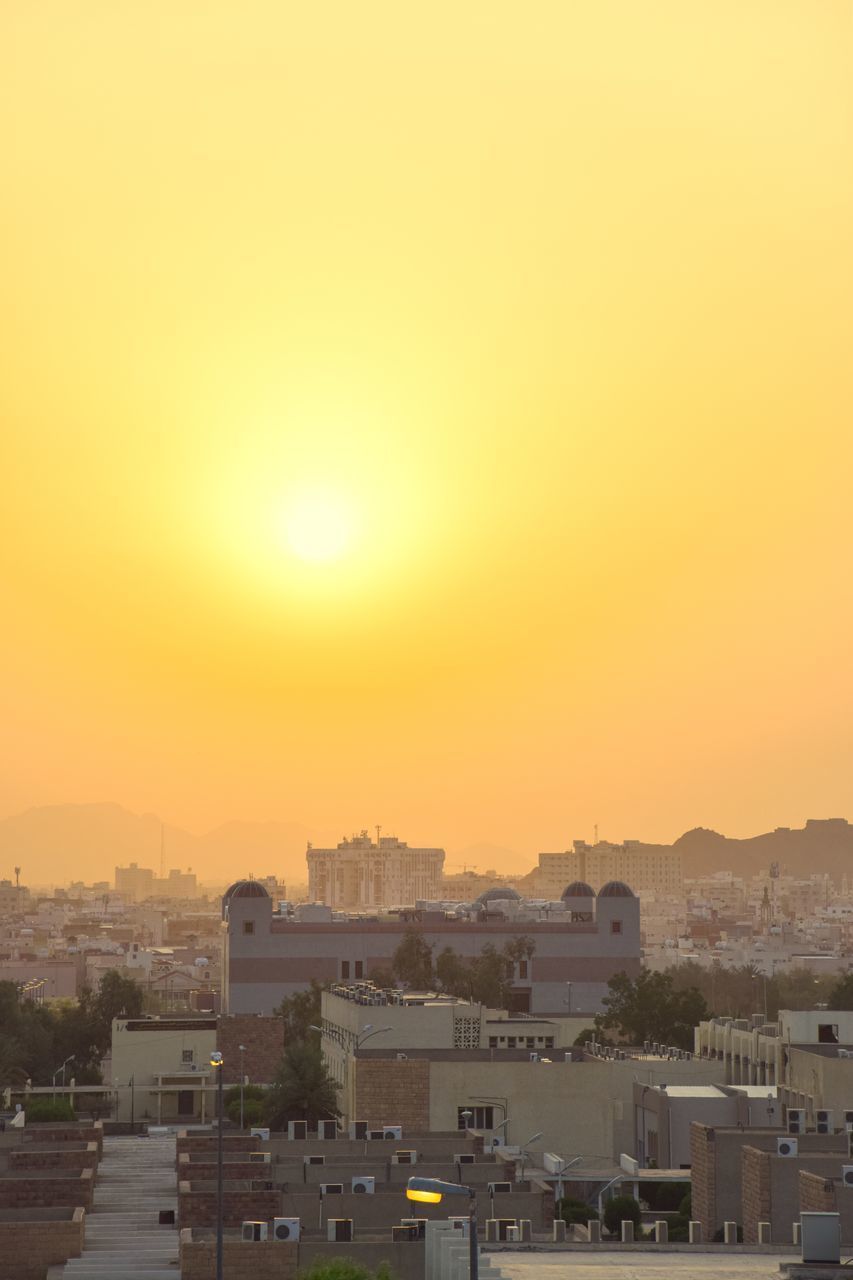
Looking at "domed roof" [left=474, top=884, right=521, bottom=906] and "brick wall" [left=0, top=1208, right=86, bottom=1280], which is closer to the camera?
"brick wall" [left=0, top=1208, right=86, bottom=1280]

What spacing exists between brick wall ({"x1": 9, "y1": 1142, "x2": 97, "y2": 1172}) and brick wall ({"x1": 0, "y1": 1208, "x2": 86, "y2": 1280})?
7.62 meters

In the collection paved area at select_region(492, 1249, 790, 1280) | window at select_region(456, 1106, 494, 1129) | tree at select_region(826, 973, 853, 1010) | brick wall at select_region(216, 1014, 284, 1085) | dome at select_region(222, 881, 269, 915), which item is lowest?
paved area at select_region(492, 1249, 790, 1280)

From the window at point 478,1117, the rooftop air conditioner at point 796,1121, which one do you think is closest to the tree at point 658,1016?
the window at point 478,1117

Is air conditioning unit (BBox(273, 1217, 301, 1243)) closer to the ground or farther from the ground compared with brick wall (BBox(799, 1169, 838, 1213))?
closer to the ground

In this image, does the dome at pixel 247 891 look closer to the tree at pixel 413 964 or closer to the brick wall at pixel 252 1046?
the tree at pixel 413 964

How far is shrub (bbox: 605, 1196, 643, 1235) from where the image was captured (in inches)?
1752

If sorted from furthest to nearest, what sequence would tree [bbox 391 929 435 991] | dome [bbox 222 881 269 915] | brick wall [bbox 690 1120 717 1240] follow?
dome [bbox 222 881 269 915]
tree [bbox 391 929 435 991]
brick wall [bbox 690 1120 717 1240]

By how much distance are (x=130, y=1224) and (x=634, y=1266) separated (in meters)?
15.4

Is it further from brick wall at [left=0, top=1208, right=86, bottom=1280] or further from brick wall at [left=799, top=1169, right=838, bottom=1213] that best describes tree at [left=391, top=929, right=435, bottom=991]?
brick wall at [left=799, top=1169, right=838, bottom=1213]

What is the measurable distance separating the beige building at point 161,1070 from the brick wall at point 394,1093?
15.7 meters

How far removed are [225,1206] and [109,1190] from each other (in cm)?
798

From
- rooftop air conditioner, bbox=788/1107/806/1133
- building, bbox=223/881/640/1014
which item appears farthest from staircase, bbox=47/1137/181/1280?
building, bbox=223/881/640/1014

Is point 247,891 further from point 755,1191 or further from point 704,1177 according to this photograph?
point 755,1191

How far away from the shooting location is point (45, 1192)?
41.8m
